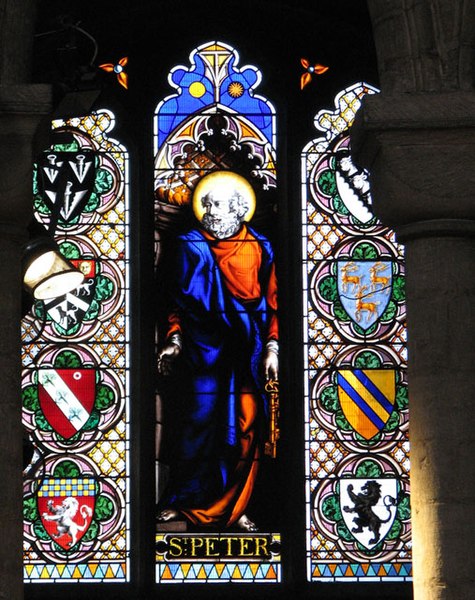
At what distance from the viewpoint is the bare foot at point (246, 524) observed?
37.4 feet

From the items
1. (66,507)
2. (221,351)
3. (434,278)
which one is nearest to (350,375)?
(221,351)

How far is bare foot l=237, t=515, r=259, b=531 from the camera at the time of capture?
11.4m

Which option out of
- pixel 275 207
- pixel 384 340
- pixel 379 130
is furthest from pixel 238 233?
pixel 379 130

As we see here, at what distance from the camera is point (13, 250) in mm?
7652

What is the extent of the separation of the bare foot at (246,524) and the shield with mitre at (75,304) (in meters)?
1.65

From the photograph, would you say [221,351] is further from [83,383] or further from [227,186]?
[227,186]

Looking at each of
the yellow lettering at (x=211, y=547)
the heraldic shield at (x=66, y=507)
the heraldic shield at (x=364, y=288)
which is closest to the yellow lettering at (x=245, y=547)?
the yellow lettering at (x=211, y=547)

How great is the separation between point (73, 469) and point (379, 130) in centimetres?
443

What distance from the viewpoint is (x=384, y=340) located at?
1171 cm

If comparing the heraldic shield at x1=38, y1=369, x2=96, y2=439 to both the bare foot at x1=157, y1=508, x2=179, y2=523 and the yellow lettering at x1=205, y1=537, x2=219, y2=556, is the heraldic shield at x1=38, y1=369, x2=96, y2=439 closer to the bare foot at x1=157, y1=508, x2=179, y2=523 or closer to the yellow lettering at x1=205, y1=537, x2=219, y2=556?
the bare foot at x1=157, y1=508, x2=179, y2=523

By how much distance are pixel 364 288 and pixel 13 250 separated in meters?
4.55

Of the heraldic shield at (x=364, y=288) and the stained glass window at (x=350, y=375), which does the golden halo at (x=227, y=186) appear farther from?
the heraldic shield at (x=364, y=288)

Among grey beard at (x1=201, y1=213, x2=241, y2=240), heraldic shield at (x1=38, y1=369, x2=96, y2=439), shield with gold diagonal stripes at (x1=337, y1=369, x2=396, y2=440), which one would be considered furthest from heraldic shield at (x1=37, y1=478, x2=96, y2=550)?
grey beard at (x1=201, y1=213, x2=241, y2=240)

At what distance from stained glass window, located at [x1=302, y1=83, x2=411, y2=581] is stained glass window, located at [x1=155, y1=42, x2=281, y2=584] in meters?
0.27
